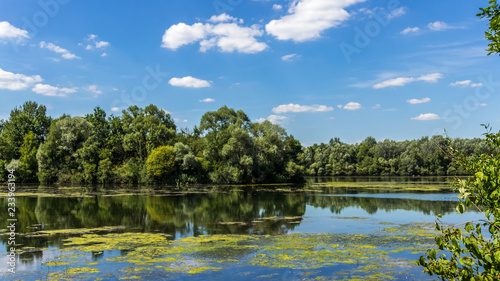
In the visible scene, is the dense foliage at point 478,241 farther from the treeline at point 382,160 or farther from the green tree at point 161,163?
the treeline at point 382,160

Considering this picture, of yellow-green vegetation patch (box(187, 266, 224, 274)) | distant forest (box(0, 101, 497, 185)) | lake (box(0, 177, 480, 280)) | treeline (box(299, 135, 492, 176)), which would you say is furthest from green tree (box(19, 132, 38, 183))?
yellow-green vegetation patch (box(187, 266, 224, 274))

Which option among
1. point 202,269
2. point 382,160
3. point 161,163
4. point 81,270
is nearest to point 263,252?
point 202,269

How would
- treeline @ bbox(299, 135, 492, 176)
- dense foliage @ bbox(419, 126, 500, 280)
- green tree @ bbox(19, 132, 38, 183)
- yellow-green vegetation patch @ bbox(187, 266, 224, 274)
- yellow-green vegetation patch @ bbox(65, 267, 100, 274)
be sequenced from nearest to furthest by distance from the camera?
dense foliage @ bbox(419, 126, 500, 280) → yellow-green vegetation patch @ bbox(65, 267, 100, 274) → yellow-green vegetation patch @ bbox(187, 266, 224, 274) → green tree @ bbox(19, 132, 38, 183) → treeline @ bbox(299, 135, 492, 176)

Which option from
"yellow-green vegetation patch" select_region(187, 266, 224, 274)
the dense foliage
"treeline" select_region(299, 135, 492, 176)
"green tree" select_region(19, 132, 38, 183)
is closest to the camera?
the dense foliage

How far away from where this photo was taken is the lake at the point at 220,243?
442 inches

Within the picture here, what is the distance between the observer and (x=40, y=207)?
27.5 metres

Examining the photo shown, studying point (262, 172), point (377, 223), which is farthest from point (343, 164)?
point (377, 223)

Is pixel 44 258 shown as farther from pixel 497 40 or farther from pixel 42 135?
pixel 42 135

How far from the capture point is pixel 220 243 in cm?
1545

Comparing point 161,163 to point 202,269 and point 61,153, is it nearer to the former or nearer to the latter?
point 61,153

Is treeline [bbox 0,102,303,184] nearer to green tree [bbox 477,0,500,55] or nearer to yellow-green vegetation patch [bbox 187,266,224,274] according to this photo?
yellow-green vegetation patch [bbox 187,266,224,274]

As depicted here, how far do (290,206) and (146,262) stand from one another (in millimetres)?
18828

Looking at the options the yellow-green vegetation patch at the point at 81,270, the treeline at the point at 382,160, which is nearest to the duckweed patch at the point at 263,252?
the yellow-green vegetation patch at the point at 81,270

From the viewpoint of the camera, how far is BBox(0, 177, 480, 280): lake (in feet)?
36.8
